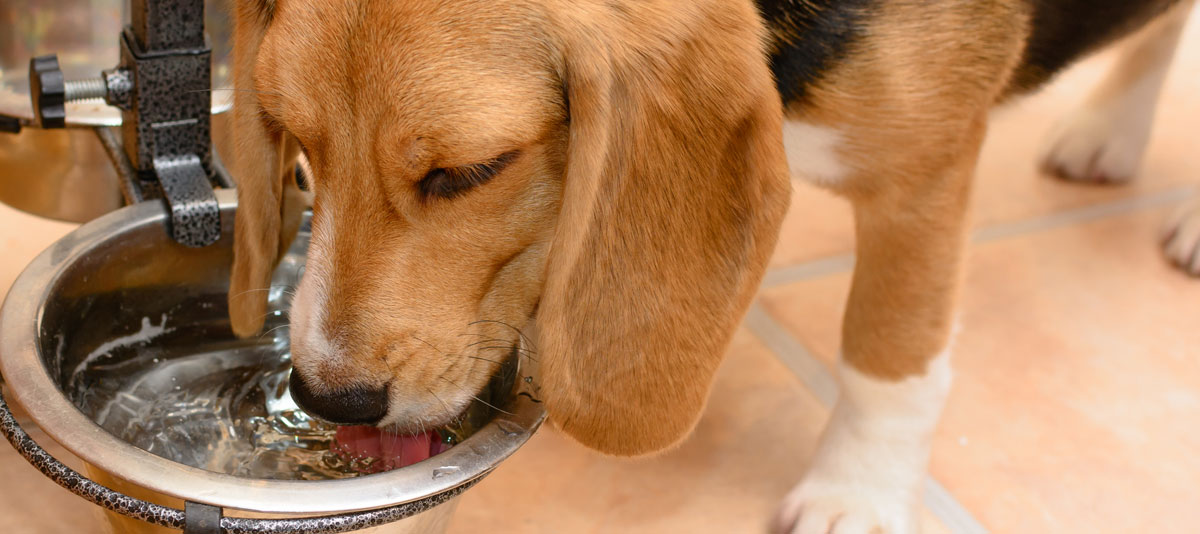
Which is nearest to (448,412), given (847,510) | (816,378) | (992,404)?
(847,510)

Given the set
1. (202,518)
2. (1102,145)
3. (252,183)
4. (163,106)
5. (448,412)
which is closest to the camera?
(202,518)

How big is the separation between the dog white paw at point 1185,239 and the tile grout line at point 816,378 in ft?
2.69

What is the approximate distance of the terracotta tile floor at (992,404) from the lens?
160 cm

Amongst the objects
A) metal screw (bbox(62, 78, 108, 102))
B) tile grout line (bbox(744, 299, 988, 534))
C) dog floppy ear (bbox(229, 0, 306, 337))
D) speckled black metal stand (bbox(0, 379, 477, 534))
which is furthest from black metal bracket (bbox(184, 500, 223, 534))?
tile grout line (bbox(744, 299, 988, 534))

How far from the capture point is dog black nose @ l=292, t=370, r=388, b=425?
3.74 ft

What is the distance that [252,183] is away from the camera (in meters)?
1.37

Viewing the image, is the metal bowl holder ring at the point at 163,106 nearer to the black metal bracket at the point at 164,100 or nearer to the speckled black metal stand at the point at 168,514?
the black metal bracket at the point at 164,100

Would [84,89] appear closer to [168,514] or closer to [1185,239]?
[168,514]

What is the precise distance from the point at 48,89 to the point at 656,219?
76 centimetres

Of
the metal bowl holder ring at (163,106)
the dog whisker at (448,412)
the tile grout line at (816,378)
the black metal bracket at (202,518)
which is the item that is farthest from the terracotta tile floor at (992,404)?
the black metal bracket at (202,518)

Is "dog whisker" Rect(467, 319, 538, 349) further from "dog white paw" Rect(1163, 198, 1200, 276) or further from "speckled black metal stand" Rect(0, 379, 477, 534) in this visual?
"dog white paw" Rect(1163, 198, 1200, 276)

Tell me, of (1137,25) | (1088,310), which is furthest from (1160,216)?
(1137,25)

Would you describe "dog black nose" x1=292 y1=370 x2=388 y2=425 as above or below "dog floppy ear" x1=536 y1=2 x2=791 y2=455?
below

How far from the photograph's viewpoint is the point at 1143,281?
219 centimetres
